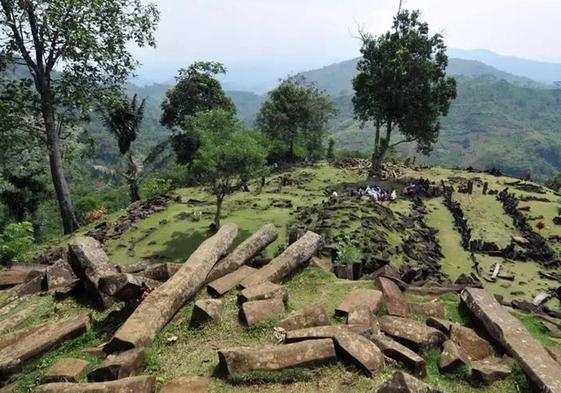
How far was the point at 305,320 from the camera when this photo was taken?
6.60 metres

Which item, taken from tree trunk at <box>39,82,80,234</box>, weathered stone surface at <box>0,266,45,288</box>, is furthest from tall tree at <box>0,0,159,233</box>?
weathered stone surface at <box>0,266,45,288</box>

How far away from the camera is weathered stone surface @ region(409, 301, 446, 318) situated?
7.43 meters

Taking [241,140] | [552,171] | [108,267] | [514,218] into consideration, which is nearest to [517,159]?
[552,171]

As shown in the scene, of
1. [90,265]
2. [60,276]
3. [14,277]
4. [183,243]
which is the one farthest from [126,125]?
[90,265]

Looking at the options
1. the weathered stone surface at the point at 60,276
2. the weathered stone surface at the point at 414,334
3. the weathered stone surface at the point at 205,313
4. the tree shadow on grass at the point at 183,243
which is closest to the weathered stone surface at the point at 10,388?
the weathered stone surface at the point at 205,313

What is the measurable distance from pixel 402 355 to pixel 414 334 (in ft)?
1.96

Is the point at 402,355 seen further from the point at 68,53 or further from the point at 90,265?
the point at 68,53

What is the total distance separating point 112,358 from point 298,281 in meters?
3.77

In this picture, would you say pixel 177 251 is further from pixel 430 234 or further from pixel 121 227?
pixel 430 234

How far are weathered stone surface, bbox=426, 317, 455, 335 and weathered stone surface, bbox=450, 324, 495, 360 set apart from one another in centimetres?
9

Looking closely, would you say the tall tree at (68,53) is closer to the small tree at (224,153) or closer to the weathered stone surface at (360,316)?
the small tree at (224,153)

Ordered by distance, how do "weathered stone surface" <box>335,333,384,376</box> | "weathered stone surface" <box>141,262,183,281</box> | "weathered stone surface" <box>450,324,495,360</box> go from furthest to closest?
1. "weathered stone surface" <box>141,262,183,281</box>
2. "weathered stone surface" <box>450,324,495,360</box>
3. "weathered stone surface" <box>335,333,384,376</box>

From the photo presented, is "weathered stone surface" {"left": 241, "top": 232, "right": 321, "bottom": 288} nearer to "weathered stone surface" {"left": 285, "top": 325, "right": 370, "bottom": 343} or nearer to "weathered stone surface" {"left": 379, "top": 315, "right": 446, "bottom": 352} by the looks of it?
"weathered stone surface" {"left": 285, "top": 325, "right": 370, "bottom": 343}

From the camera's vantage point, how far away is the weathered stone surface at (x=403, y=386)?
15.3 ft
